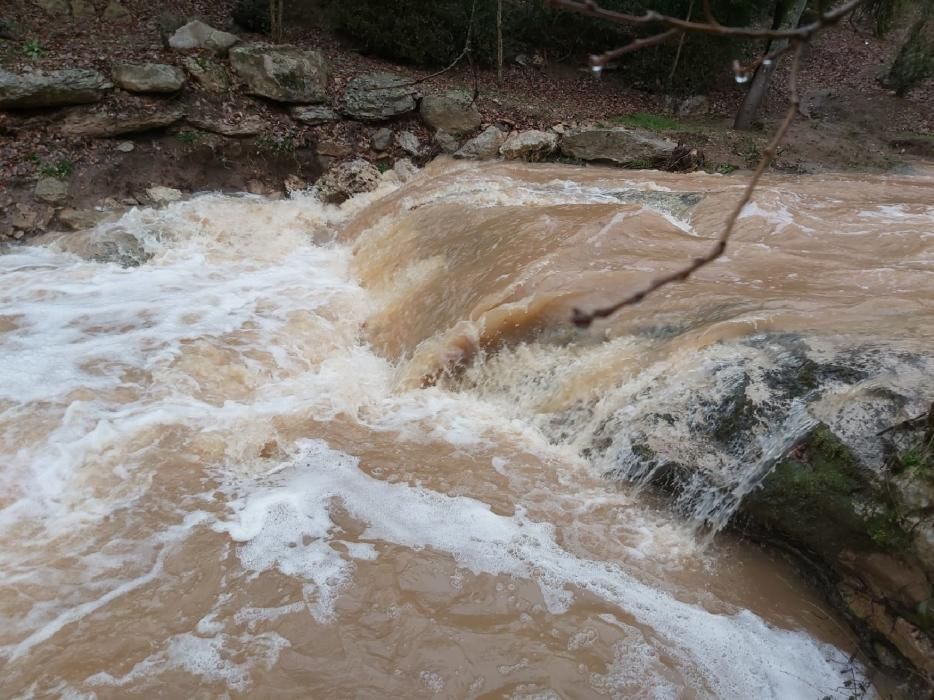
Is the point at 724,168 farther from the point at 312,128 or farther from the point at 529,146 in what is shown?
the point at 312,128

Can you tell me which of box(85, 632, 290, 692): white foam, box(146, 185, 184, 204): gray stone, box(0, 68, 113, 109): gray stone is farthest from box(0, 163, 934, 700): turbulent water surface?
box(0, 68, 113, 109): gray stone

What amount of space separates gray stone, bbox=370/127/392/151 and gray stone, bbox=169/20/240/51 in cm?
258

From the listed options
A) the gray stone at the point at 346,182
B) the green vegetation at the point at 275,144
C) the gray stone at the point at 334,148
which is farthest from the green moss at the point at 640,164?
the green vegetation at the point at 275,144

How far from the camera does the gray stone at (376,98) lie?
10.3 meters

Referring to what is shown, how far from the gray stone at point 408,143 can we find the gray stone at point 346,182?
0.76m

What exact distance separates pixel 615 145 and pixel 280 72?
532cm

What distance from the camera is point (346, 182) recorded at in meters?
9.80

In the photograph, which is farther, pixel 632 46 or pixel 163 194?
pixel 163 194

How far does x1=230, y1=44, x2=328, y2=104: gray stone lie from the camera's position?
9.89 m

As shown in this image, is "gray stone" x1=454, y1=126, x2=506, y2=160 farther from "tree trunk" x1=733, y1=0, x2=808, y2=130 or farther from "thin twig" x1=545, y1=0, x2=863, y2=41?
"thin twig" x1=545, y1=0, x2=863, y2=41

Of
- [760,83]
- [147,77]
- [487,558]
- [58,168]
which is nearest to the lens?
[487,558]

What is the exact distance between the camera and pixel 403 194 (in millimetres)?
8875

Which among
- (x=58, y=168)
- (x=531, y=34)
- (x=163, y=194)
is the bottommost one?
(x=163, y=194)

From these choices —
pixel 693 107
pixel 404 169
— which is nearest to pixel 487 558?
pixel 404 169
